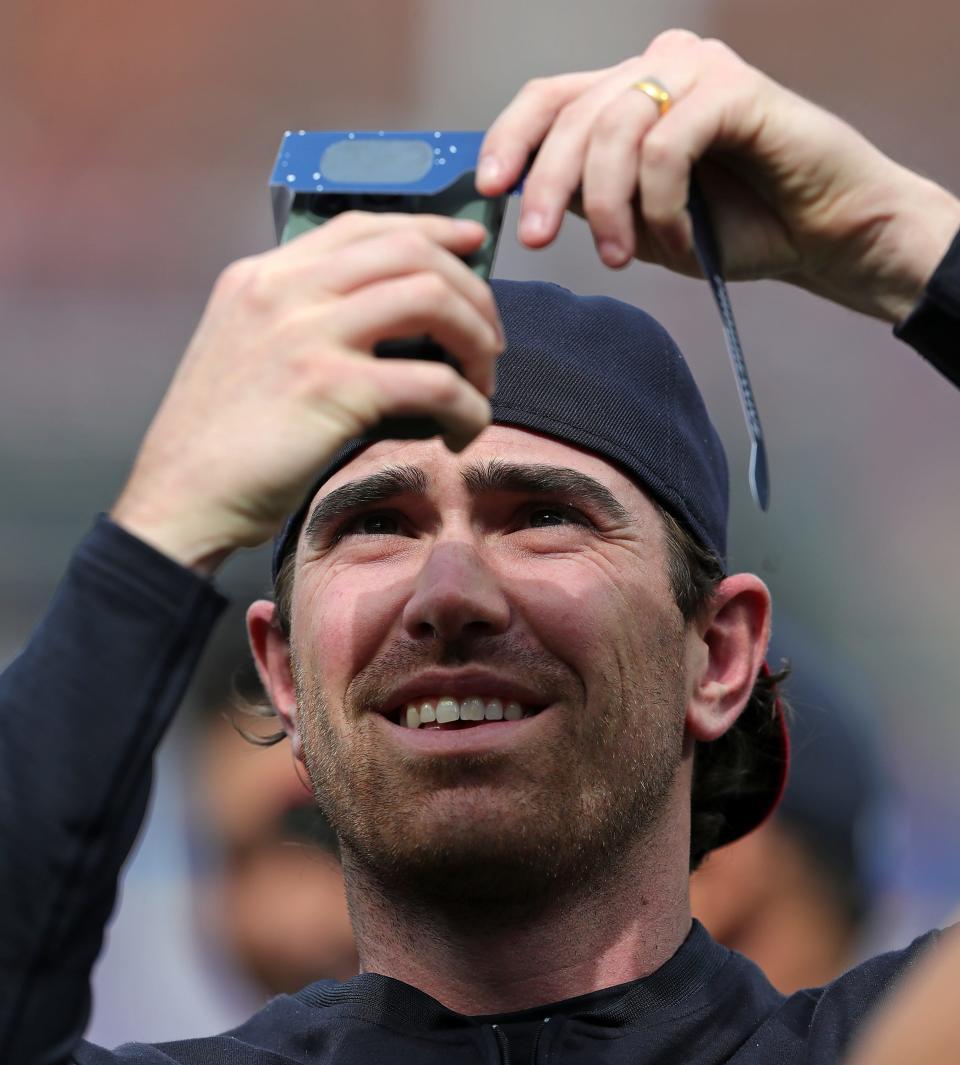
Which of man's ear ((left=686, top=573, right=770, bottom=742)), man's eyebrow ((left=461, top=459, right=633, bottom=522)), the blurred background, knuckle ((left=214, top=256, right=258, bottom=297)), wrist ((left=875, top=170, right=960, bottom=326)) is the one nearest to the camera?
knuckle ((left=214, top=256, right=258, bottom=297))

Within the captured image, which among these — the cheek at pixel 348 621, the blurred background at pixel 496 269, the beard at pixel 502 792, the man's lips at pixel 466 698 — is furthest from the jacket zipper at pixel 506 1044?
the blurred background at pixel 496 269

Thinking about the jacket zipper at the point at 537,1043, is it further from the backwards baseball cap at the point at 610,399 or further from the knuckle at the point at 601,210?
the knuckle at the point at 601,210

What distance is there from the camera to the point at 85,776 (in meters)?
1.46

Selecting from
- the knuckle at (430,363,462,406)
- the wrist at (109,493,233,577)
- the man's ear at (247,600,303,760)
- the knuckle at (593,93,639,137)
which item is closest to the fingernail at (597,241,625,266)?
the knuckle at (593,93,639,137)

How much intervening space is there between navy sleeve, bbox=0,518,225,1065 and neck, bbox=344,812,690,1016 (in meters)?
0.78

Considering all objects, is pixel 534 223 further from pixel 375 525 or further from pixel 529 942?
pixel 529 942

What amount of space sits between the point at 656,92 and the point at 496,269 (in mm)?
4401

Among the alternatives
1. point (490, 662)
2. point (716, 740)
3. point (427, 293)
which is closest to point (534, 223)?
point (427, 293)

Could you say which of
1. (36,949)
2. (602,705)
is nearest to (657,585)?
(602,705)

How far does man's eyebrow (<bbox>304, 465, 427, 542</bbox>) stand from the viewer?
2320mm

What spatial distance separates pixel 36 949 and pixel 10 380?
5.18 meters

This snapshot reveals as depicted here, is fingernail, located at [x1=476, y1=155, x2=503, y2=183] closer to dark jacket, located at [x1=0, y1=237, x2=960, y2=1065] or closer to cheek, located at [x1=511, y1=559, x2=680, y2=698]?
dark jacket, located at [x1=0, y1=237, x2=960, y2=1065]

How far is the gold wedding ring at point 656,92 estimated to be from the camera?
1.65 m

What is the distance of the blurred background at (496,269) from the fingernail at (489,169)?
3.89 m
